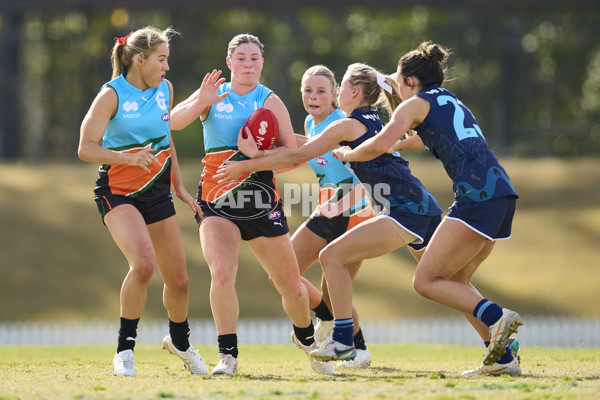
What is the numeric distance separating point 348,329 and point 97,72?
20.4m

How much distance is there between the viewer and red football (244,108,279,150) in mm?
6367

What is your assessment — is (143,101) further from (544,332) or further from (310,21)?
(310,21)

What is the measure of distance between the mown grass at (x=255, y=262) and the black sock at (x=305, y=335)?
1013cm

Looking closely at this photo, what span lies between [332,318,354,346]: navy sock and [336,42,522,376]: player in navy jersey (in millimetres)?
672

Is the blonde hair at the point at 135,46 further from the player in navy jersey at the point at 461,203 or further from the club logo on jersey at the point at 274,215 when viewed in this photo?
the player in navy jersey at the point at 461,203

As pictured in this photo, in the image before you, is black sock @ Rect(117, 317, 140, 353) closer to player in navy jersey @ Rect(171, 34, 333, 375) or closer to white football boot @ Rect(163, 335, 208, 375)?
white football boot @ Rect(163, 335, 208, 375)

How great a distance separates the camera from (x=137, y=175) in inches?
248

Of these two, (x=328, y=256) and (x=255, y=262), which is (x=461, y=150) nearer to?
(x=328, y=256)

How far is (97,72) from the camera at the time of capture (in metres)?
25.3

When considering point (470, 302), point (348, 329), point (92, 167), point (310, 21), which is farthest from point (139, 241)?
point (310, 21)

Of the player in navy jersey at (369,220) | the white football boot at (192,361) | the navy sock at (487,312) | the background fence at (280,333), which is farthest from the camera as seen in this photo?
the background fence at (280,333)

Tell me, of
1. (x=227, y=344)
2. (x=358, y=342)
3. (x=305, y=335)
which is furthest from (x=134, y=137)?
(x=358, y=342)

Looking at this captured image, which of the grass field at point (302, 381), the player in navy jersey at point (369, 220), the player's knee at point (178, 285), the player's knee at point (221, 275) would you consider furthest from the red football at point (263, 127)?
the grass field at point (302, 381)

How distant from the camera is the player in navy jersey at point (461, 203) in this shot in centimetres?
590
